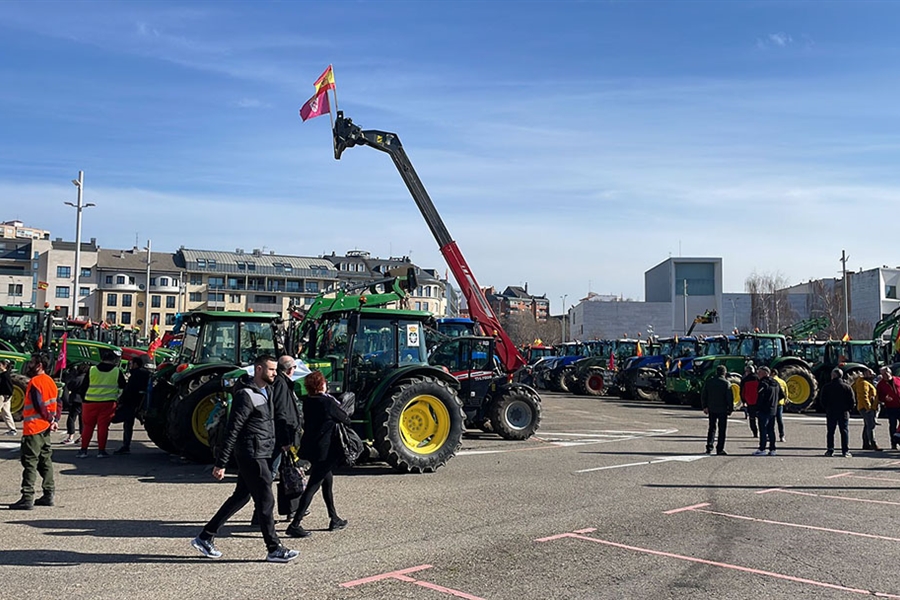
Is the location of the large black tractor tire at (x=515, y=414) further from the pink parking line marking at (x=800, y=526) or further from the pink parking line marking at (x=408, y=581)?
the pink parking line marking at (x=408, y=581)

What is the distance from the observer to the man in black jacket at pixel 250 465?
693 cm

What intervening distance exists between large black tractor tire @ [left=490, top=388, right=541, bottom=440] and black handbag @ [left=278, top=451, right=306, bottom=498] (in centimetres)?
883

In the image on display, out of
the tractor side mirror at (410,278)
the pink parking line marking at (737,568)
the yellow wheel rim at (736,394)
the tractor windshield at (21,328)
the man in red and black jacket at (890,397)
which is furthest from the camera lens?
the yellow wheel rim at (736,394)

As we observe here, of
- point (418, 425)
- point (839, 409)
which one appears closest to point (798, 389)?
point (839, 409)

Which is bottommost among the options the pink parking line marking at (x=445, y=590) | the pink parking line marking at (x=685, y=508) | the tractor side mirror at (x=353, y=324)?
the pink parking line marking at (x=445, y=590)

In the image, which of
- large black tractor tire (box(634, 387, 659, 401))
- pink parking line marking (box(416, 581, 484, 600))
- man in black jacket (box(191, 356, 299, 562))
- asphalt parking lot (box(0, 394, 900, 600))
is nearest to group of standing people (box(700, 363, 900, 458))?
asphalt parking lot (box(0, 394, 900, 600))

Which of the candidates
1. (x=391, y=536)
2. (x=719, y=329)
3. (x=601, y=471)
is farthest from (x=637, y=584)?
(x=719, y=329)

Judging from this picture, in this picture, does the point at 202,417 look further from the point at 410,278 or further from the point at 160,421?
the point at 410,278

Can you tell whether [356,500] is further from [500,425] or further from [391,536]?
[500,425]

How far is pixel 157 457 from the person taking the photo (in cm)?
1370

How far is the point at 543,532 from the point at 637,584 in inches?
73.4

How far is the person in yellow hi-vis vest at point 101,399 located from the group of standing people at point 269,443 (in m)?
6.25

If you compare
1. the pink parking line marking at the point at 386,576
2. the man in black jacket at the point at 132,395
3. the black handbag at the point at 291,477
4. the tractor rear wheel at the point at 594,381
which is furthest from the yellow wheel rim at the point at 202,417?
the tractor rear wheel at the point at 594,381

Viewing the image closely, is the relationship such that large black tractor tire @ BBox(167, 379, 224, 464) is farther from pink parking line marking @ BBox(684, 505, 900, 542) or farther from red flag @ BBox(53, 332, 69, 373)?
red flag @ BBox(53, 332, 69, 373)
